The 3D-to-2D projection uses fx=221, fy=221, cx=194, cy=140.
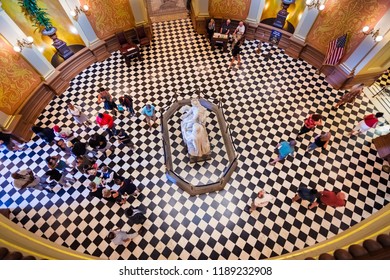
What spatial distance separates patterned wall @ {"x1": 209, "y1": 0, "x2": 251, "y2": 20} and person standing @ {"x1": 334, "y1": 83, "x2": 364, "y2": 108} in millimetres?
5861

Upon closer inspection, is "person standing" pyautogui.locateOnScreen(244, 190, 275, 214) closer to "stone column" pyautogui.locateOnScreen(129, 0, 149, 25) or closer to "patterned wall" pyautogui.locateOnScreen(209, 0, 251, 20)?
"patterned wall" pyautogui.locateOnScreen(209, 0, 251, 20)

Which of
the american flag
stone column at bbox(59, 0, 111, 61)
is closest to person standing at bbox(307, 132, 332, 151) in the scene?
the american flag

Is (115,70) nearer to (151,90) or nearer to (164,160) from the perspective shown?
(151,90)

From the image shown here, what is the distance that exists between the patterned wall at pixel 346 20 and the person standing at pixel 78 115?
398 inches

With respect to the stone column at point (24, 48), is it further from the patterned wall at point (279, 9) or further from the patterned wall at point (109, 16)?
the patterned wall at point (279, 9)

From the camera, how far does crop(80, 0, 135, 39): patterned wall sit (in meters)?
9.27

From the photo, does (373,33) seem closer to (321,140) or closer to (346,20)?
(346,20)

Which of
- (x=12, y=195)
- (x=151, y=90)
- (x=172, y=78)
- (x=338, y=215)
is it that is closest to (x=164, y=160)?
(x=151, y=90)

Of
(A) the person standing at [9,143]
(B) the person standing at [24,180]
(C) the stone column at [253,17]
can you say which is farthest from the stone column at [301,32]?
(A) the person standing at [9,143]

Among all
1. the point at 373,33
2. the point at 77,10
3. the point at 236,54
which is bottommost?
the point at 236,54

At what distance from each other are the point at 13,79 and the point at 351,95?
12608 millimetres

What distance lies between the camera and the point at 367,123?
25.1ft

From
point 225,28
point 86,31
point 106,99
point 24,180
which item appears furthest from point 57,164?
point 225,28

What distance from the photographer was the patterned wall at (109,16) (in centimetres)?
927
